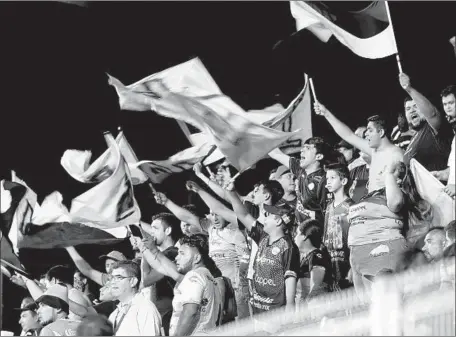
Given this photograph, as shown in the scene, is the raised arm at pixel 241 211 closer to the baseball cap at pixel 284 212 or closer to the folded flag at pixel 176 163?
the baseball cap at pixel 284 212

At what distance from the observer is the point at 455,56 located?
8500 mm

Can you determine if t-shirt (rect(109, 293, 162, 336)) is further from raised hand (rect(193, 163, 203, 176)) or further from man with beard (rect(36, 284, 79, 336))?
raised hand (rect(193, 163, 203, 176))

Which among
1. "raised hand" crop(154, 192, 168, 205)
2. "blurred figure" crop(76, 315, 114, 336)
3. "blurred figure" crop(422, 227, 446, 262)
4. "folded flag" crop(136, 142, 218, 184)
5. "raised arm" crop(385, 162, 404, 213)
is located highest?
"folded flag" crop(136, 142, 218, 184)

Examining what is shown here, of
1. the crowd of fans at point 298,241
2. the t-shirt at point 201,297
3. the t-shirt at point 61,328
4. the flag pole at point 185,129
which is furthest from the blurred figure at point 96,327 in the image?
the flag pole at point 185,129

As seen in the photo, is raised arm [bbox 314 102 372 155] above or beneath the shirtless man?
above

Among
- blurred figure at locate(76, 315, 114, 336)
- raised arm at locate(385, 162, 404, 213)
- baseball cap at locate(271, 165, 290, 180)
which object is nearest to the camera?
raised arm at locate(385, 162, 404, 213)

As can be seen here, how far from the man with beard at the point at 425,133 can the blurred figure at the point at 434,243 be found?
1066 millimetres

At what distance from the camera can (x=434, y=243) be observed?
6.31 metres

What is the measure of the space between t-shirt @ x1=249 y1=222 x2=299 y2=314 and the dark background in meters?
2.39

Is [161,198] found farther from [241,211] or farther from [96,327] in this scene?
[96,327]

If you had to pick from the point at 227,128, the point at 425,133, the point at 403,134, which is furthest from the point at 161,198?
the point at 425,133

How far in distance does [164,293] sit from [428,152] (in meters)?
2.56

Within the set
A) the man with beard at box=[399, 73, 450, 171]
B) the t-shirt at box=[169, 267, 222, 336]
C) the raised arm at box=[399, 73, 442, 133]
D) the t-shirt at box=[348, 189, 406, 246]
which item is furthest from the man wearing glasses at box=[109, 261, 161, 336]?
the raised arm at box=[399, 73, 442, 133]

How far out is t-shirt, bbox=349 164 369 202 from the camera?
787cm
